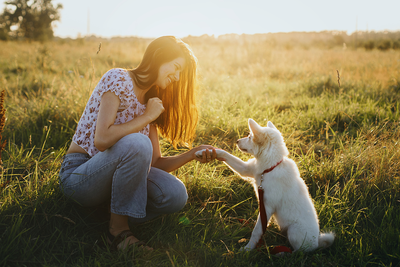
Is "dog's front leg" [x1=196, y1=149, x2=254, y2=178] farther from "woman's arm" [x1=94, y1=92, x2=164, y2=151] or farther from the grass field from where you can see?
"woman's arm" [x1=94, y1=92, x2=164, y2=151]

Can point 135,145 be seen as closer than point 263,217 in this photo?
Yes

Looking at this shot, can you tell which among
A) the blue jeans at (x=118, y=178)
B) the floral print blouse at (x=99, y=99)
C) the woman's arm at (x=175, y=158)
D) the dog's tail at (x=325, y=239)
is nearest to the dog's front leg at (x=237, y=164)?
the woman's arm at (x=175, y=158)

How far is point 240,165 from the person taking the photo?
7.34 feet

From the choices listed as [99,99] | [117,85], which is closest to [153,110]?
[117,85]

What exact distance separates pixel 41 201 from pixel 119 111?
2.96 ft

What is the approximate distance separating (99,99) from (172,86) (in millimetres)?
676

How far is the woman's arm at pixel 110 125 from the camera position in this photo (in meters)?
1.77

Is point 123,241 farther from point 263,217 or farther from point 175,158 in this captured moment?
point 263,217

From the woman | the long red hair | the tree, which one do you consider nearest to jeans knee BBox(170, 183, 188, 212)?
the woman

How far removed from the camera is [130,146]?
172 centimetres

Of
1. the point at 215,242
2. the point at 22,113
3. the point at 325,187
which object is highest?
the point at 22,113

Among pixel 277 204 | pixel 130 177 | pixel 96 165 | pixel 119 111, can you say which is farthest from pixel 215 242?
pixel 119 111

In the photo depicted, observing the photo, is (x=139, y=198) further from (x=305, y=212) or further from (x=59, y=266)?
(x=305, y=212)

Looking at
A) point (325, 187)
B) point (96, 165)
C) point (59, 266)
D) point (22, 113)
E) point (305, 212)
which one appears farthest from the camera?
point (22, 113)
